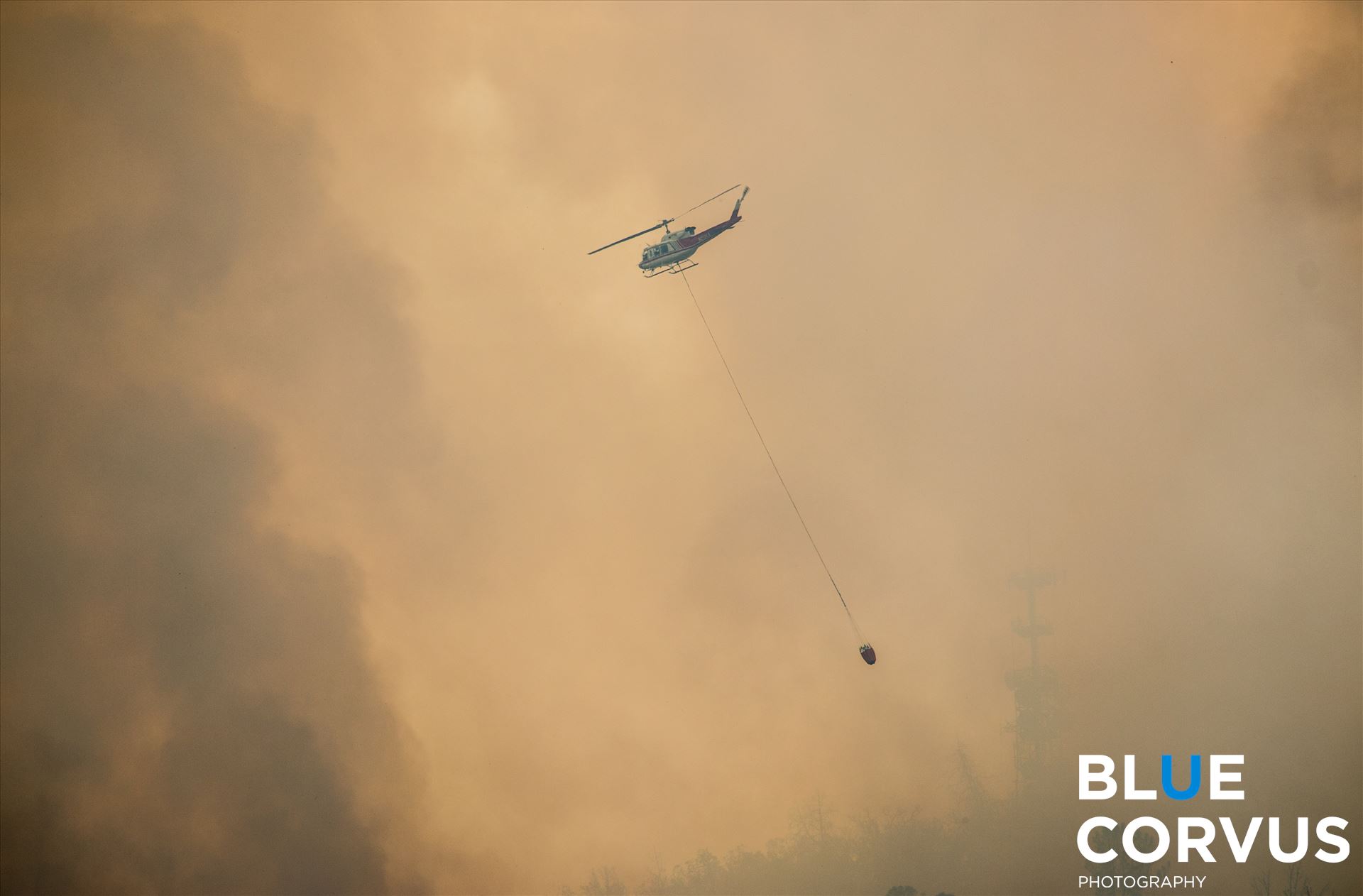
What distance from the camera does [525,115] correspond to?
120 feet

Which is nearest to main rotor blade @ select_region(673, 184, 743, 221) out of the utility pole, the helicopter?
the helicopter

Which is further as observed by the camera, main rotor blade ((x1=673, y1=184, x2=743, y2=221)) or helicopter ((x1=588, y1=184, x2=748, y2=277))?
main rotor blade ((x1=673, y1=184, x2=743, y2=221))

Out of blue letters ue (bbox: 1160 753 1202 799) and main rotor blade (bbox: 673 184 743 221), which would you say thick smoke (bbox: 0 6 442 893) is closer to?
main rotor blade (bbox: 673 184 743 221)

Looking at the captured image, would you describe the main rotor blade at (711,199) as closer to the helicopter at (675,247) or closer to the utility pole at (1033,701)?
the helicopter at (675,247)

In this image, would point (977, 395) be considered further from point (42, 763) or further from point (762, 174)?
point (42, 763)

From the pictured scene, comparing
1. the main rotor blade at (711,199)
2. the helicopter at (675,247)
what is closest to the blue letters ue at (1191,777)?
the helicopter at (675,247)

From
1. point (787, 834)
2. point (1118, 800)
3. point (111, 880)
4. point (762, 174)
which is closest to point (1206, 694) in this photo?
point (1118, 800)

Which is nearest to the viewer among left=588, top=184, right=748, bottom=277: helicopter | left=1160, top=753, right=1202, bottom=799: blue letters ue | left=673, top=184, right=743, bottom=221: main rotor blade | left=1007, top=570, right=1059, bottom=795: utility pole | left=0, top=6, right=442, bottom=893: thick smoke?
left=588, top=184, right=748, bottom=277: helicopter

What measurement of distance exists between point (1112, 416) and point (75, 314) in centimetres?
4240

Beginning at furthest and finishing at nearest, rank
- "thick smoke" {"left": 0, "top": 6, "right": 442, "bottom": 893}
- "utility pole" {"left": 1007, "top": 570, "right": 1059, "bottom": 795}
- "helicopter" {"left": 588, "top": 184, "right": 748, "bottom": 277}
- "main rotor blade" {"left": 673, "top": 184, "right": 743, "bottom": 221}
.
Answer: "utility pole" {"left": 1007, "top": 570, "right": 1059, "bottom": 795} < "thick smoke" {"left": 0, "top": 6, "right": 442, "bottom": 893} < "main rotor blade" {"left": 673, "top": 184, "right": 743, "bottom": 221} < "helicopter" {"left": 588, "top": 184, "right": 748, "bottom": 277}

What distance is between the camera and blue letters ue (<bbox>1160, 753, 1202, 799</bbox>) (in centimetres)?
3077

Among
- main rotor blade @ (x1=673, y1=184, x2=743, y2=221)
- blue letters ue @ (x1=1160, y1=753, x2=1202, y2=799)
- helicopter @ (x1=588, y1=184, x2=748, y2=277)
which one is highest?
main rotor blade @ (x1=673, y1=184, x2=743, y2=221)

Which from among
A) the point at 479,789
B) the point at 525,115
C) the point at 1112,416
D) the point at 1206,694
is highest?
the point at 525,115

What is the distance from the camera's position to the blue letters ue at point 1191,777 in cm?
3077
